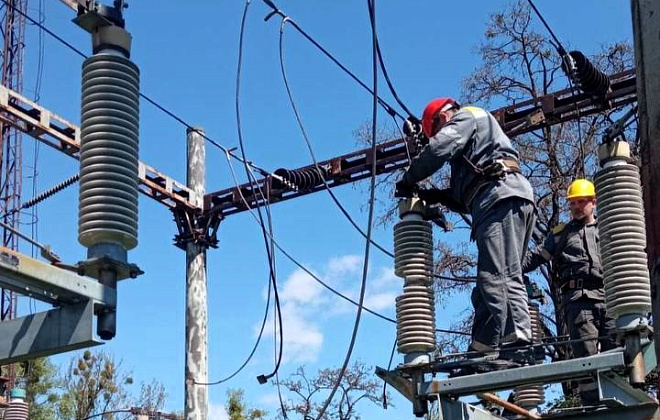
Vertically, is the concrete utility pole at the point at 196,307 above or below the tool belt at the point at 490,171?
above

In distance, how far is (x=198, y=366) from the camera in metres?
16.7

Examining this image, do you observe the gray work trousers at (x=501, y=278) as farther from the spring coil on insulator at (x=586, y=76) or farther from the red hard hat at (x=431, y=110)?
the spring coil on insulator at (x=586, y=76)

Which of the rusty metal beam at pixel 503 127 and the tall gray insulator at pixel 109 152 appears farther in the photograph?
the rusty metal beam at pixel 503 127

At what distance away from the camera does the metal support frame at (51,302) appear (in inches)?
162

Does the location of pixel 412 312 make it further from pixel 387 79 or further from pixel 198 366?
pixel 198 366

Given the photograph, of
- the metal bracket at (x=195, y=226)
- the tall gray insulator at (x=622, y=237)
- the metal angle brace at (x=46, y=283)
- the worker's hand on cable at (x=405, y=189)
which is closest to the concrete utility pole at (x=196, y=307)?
the metal bracket at (x=195, y=226)

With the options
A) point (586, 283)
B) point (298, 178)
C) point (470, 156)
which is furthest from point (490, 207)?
point (298, 178)

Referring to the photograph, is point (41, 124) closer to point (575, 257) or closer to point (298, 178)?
point (298, 178)

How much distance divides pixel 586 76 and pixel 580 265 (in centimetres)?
681

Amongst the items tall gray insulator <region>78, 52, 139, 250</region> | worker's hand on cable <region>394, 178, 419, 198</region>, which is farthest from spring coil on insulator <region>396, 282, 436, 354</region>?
tall gray insulator <region>78, 52, 139, 250</region>

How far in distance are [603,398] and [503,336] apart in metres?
0.72

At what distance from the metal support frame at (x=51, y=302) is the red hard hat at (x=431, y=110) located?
10.4 ft

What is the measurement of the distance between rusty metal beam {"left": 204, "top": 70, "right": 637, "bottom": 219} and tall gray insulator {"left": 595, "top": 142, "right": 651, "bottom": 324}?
8005 mm

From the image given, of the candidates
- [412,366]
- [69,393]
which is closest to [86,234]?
[412,366]
